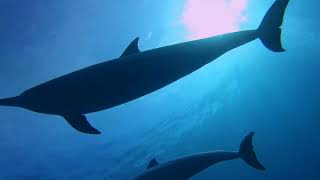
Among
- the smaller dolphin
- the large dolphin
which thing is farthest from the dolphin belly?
the smaller dolphin

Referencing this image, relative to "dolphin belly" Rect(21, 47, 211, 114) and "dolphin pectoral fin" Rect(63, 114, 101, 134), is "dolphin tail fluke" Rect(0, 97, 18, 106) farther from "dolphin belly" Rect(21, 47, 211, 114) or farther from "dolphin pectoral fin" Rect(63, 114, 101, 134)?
"dolphin pectoral fin" Rect(63, 114, 101, 134)

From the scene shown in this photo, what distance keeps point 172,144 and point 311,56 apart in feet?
53.8

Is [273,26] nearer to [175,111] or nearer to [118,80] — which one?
[118,80]

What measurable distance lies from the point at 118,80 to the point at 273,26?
7.78ft

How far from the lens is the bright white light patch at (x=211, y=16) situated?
15166 millimetres

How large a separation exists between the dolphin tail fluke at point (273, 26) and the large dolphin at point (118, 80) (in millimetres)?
622

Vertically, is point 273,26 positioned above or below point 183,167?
above

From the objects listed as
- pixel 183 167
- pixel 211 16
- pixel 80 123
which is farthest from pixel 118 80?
pixel 211 16

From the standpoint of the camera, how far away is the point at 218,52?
13.4ft

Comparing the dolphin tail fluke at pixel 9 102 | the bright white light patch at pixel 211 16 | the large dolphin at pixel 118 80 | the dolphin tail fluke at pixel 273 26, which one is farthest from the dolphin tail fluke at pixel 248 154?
the bright white light patch at pixel 211 16

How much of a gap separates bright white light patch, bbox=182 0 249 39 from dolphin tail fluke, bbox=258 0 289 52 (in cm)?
1024

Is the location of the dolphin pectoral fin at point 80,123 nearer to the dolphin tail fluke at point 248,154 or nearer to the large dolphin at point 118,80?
the large dolphin at point 118,80

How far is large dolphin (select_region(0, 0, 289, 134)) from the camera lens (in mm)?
3744

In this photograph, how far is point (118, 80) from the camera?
374 centimetres
